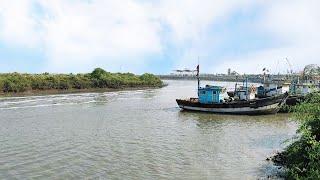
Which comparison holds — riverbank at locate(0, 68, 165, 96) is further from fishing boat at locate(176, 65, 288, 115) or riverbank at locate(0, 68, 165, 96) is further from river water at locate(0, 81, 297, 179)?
fishing boat at locate(176, 65, 288, 115)

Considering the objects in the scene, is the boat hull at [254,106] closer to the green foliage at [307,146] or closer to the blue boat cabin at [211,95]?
the blue boat cabin at [211,95]

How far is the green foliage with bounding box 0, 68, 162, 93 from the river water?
32389 millimetres

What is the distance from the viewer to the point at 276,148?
82.9ft

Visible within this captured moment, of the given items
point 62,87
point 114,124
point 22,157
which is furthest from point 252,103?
point 62,87

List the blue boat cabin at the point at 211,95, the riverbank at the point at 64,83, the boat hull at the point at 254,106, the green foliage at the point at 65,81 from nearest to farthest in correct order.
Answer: the boat hull at the point at 254,106 < the blue boat cabin at the point at 211,95 < the riverbank at the point at 64,83 < the green foliage at the point at 65,81

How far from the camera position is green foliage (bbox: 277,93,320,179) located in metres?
15.0

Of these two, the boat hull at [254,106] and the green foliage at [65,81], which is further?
the green foliage at [65,81]

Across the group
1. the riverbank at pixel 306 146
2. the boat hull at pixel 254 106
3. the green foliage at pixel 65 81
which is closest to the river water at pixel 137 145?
the boat hull at pixel 254 106

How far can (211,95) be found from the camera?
1838 inches

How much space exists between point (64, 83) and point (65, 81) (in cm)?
156

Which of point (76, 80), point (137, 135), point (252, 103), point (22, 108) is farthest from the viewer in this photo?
point (76, 80)

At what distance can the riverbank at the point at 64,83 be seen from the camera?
73.4m

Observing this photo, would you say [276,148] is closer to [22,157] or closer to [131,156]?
[131,156]

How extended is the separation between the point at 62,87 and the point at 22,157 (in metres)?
61.7
